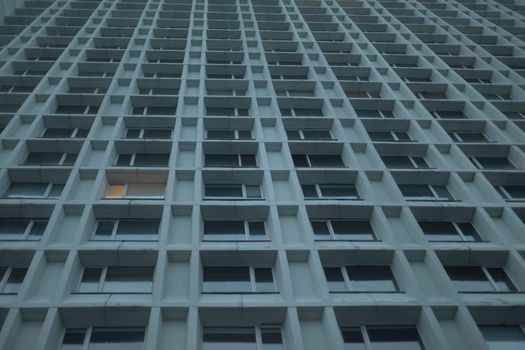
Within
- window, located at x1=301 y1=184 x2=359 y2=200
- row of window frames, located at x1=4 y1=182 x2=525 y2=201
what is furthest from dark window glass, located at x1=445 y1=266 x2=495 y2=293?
window, located at x1=301 y1=184 x2=359 y2=200

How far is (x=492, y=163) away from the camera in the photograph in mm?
21562

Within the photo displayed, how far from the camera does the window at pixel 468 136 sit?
76.5ft

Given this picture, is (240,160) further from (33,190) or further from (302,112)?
(33,190)

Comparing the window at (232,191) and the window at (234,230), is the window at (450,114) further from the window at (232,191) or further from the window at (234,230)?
the window at (234,230)

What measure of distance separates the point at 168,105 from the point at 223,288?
12337 mm

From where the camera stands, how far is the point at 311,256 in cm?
1509

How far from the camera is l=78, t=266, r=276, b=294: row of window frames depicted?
1476cm

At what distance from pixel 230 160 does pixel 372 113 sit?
360 inches

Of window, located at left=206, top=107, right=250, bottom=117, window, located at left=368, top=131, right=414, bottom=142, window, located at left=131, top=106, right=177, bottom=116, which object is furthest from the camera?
window, located at left=206, top=107, right=250, bottom=117

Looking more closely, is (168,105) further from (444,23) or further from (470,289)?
(444,23)

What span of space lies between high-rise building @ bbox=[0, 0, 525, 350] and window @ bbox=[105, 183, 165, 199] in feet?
0.34

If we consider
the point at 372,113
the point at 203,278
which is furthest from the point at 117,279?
the point at 372,113

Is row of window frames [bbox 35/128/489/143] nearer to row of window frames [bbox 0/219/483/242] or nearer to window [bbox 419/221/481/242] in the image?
window [bbox 419/221/481/242]

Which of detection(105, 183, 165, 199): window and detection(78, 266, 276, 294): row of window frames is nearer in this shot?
detection(78, 266, 276, 294): row of window frames
